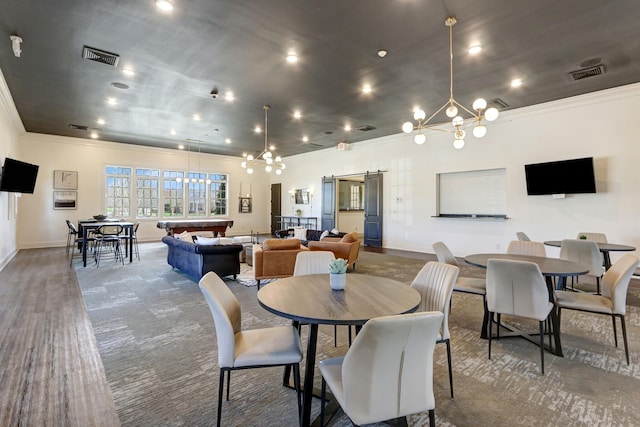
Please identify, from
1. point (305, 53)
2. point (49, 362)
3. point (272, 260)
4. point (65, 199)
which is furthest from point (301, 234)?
point (65, 199)

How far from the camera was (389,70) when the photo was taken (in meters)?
4.81

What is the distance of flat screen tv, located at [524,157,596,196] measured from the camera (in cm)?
580

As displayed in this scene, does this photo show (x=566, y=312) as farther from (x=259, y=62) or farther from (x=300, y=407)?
(x=259, y=62)

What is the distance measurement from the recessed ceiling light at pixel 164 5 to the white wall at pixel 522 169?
668cm

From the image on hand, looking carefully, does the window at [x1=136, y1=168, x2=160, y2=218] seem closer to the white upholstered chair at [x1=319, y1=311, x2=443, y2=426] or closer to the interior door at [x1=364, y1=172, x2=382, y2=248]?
the interior door at [x1=364, y1=172, x2=382, y2=248]

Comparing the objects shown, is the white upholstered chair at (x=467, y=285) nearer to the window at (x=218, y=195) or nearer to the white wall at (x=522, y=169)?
the white wall at (x=522, y=169)

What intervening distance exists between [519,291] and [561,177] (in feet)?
15.6

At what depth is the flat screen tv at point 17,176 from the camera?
227 inches

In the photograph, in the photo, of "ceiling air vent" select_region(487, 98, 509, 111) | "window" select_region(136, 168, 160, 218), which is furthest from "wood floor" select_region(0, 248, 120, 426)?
"ceiling air vent" select_region(487, 98, 509, 111)

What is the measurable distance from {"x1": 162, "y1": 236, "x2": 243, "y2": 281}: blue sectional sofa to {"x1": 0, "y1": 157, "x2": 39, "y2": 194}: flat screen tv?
10.7ft

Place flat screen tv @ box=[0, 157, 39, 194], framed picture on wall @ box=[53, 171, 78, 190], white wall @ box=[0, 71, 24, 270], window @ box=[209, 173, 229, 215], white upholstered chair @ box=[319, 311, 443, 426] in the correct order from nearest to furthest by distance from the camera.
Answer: white upholstered chair @ box=[319, 311, 443, 426] → flat screen tv @ box=[0, 157, 39, 194] → white wall @ box=[0, 71, 24, 270] → framed picture on wall @ box=[53, 171, 78, 190] → window @ box=[209, 173, 229, 215]

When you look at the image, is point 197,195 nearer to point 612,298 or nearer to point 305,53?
point 305,53

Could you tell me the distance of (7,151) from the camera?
672cm

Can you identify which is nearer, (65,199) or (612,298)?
(612,298)
